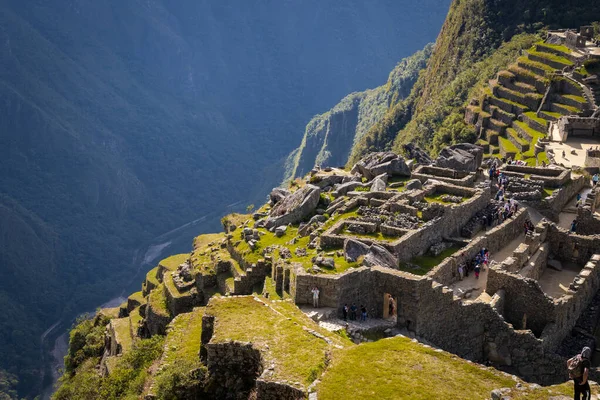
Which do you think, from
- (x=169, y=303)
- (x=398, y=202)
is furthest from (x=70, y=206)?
(x=398, y=202)

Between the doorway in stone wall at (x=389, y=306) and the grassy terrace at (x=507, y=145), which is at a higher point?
the grassy terrace at (x=507, y=145)

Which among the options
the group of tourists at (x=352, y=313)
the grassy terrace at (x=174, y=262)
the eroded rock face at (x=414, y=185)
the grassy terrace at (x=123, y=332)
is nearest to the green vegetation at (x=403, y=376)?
the group of tourists at (x=352, y=313)

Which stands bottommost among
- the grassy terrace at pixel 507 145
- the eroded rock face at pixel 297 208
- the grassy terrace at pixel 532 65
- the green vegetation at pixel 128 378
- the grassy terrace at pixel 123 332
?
the grassy terrace at pixel 123 332

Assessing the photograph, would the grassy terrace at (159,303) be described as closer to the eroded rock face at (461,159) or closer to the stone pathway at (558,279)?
the eroded rock face at (461,159)

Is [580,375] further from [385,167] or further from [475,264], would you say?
[385,167]

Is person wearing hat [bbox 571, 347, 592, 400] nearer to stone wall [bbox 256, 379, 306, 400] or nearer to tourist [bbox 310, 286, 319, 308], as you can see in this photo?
stone wall [bbox 256, 379, 306, 400]

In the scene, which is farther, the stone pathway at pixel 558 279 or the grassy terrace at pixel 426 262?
the stone pathway at pixel 558 279

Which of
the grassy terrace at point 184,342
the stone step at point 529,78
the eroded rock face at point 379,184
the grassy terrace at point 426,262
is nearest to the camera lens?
the grassy terrace at point 184,342
